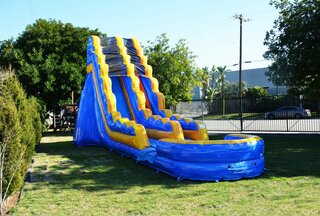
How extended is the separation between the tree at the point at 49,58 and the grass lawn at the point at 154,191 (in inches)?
389

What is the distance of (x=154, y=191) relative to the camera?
263 inches

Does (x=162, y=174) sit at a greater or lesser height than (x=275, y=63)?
lesser

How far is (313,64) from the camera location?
13773 mm

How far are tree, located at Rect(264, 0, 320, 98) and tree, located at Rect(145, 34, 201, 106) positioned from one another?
29.1 ft

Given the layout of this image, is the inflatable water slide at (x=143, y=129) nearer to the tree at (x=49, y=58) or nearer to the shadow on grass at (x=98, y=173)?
the shadow on grass at (x=98, y=173)

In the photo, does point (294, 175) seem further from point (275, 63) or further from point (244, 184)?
point (275, 63)

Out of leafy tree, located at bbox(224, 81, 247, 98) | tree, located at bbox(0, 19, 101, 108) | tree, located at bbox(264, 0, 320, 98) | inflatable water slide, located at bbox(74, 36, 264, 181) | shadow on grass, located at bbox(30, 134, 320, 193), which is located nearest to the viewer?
shadow on grass, located at bbox(30, 134, 320, 193)

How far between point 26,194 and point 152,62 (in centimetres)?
1887

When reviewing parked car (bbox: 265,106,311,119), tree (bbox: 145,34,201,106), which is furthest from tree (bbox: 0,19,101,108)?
parked car (bbox: 265,106,311,119)

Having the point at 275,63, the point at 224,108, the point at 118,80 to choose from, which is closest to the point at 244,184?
the point at 118,80

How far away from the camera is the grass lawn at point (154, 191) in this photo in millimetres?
5523

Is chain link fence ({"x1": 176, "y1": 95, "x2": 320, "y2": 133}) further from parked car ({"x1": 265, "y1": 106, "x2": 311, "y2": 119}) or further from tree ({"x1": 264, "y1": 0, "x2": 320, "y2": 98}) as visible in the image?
tree ({"x1": 264, "y1": 0, "x2": 320, "y2": 98})

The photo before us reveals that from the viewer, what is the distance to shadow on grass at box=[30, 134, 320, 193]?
24.3 feet

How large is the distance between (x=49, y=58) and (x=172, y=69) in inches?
330
